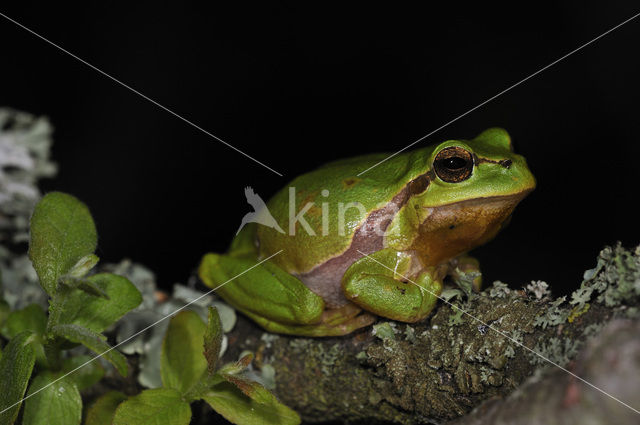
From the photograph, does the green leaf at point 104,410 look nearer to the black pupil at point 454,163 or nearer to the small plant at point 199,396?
the small plant at point 199,396

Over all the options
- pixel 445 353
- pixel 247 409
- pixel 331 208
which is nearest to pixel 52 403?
pixel 247 409

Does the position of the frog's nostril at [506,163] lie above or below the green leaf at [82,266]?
above

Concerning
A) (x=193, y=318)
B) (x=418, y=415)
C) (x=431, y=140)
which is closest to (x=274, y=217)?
(x=193, y=318)

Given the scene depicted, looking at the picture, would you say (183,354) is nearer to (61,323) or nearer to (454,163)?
(61,323)

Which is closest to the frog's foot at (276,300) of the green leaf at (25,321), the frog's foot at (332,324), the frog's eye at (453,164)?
the frog's foot at (332,324)

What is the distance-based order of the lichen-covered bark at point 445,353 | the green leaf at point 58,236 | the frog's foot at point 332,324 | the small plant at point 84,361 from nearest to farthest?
the lichen-covered bark at point 445,353, the small plant at point 84,361, the green leaf at point 58,236, the frog's foot at point 332,324

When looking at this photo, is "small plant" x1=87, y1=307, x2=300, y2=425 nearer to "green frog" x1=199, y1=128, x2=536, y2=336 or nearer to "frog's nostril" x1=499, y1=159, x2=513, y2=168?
"green frog" x1=199, y1=128, x2=536, y2=336

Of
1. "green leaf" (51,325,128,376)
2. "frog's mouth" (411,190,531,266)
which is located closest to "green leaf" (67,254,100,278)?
"green leaf" (51,325,128,376)
